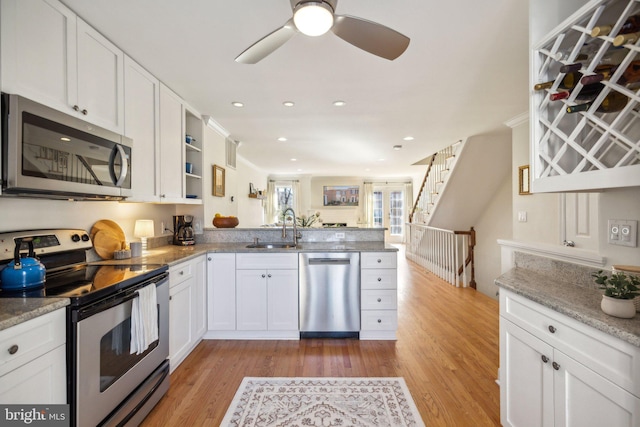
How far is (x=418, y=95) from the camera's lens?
282 cm

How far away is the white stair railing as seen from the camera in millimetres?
4930

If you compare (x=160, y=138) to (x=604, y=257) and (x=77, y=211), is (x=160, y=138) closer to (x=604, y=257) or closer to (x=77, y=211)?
(x=77, y=211)

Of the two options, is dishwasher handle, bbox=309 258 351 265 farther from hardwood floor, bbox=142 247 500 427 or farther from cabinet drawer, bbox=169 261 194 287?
cabinet drawer, bbox=169 261 194 287

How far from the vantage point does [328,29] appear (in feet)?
4.38

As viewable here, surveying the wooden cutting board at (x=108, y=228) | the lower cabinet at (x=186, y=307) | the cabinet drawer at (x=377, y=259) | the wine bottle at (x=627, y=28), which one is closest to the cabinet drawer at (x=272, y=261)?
the lower cabinet at (x=186, y=307)

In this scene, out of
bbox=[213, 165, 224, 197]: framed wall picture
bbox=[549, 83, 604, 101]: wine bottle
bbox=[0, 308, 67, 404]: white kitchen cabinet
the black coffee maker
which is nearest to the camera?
bbox=[0, 308, 67, 404]: white kitchen cabinet

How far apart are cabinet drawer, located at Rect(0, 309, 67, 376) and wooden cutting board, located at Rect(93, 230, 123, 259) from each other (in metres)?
1.12

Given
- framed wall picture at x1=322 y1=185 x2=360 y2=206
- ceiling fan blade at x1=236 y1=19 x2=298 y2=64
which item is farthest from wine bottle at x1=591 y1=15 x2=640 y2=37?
framed wall picture at x1=322 y1=185 x2=360 y2=206

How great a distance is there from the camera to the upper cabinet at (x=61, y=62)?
1324 mm

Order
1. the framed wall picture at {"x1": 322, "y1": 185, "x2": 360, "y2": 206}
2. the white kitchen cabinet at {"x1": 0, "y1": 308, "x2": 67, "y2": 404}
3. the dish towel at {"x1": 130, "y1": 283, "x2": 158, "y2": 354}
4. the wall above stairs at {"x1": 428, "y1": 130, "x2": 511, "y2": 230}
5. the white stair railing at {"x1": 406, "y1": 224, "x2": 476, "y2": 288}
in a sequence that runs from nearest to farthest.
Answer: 1. the white kitchen cabinet at {"x1": 0, "y1": 308, "x2": 67, "y2": 404}
2. the dish towel at {"x1": 130, "y1": 283, "x2": 158, "y2": 354}
3. the wall above stairs at {"x1": 428, "y1": 130, "x2": 511, "y2": 230}
4. the white stair railing at {"x1": 406, "y1": 224, "x2": 476, "y2": 288}
5. the framed wall picture at {"x1": 322, "y1": 185, "x2": 360, "y2": 206}

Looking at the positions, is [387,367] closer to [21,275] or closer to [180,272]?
[180,272]

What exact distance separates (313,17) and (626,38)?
3.88 ft

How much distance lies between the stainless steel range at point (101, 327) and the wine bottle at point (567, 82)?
2.35 metres

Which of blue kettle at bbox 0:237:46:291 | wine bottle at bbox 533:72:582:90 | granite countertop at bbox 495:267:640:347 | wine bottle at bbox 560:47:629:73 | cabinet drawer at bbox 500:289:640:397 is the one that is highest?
wine bottle at bbox 560:47:629:73
